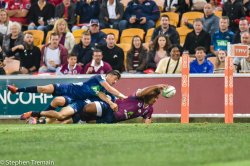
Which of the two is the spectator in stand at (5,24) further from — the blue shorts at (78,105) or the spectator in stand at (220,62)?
the spectator in stand at (220,62)

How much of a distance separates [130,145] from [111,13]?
13566 millimetres

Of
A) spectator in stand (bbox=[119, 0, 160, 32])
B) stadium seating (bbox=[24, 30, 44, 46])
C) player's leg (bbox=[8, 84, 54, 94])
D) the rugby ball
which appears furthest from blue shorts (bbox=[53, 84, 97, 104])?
stadium seating (bbox=[24, 30, 44, 46])

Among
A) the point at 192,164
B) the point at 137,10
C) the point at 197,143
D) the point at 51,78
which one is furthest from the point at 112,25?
the point at 192,164

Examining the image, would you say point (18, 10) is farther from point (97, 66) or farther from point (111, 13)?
point (97, 66)

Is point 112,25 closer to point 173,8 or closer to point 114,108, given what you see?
point 173,8

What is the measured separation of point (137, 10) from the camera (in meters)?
28.2

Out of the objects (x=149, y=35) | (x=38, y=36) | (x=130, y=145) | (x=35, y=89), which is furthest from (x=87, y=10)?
(x=130, y=145)

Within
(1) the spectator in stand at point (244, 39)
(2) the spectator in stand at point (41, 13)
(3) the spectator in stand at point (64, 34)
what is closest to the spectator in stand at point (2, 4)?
(2) the spectator in stand at point (41, 13)

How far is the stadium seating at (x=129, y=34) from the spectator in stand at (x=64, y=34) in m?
1.38

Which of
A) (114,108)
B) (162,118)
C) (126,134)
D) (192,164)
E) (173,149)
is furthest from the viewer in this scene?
(162,118)

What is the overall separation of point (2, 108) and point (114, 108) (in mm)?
4094

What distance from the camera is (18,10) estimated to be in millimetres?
30516

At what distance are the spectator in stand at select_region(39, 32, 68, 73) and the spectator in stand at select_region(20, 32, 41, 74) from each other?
369mm

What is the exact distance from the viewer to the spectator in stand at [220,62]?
25016 mm
